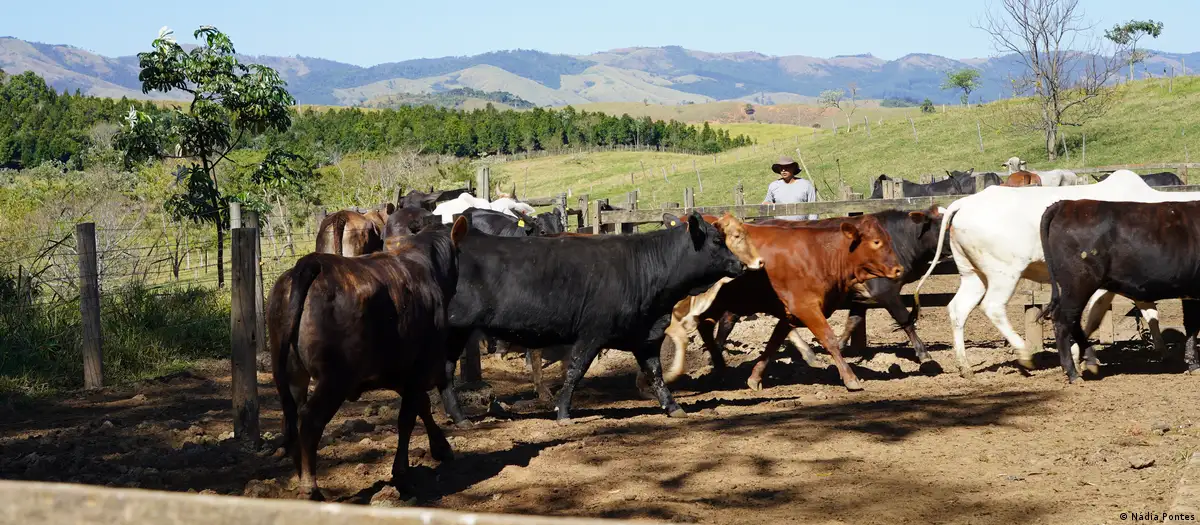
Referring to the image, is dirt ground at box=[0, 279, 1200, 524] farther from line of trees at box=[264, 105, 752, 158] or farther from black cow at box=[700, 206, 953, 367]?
line of trees at box=[264, 105, 752, 158]

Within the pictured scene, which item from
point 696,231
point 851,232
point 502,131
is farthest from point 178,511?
point 502,131

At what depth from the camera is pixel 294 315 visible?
5.66 metres

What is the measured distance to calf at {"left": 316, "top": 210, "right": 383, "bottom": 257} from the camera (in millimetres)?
12195

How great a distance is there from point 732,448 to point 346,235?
6.61 metres

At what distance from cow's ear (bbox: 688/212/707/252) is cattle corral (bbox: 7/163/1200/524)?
1.30 m

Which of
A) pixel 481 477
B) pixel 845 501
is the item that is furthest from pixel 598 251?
pixel 845 501

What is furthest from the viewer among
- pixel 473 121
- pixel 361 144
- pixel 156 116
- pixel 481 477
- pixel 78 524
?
pixel 473 121

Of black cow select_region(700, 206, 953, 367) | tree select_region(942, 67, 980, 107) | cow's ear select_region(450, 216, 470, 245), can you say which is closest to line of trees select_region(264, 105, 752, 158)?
tree select_region(942, 67, 980, 107)

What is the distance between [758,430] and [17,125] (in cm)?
9078

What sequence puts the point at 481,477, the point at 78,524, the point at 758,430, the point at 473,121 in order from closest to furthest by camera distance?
the point at 78,524 → the point at 481,477 → the point at 758,430 → the point at 473,121

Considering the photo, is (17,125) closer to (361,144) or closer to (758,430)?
(361,144)

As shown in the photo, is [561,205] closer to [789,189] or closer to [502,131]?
[789,189]

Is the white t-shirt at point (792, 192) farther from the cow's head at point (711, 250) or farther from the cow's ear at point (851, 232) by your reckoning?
the cow's head at point (711, 250)

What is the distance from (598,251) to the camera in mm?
8727
